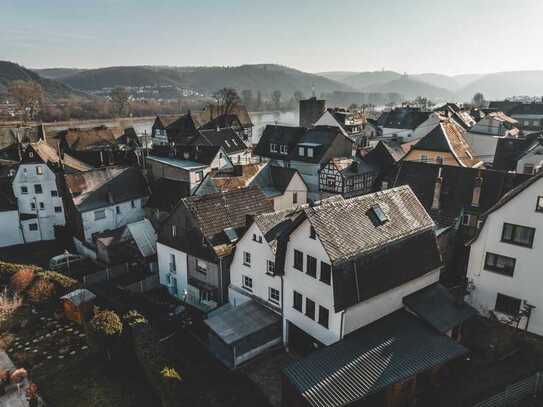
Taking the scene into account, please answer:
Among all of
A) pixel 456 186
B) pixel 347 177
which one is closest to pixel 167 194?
pixel 347 177

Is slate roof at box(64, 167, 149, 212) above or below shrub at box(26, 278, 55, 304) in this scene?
above

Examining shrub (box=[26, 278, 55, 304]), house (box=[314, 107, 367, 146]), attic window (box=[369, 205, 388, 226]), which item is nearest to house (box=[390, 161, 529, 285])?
attic window (box=[369, 205, 388, 226])

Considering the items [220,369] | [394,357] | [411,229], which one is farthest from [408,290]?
[220,369]

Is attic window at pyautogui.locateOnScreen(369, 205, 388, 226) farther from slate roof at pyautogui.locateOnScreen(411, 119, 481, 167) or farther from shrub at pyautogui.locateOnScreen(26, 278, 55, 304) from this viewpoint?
slate roof at pyautogui.locateOnScreen(411, 119, 481, 167)

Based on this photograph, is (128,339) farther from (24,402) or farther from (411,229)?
(411,229)

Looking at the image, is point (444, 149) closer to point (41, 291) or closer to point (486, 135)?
point (486, 135)
